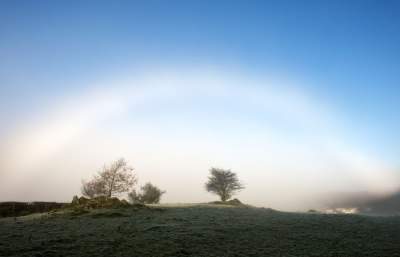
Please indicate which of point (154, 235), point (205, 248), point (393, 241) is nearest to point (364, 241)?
point (393, 241)

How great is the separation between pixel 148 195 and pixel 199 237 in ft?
125

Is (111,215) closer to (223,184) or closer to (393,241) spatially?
(393,241)

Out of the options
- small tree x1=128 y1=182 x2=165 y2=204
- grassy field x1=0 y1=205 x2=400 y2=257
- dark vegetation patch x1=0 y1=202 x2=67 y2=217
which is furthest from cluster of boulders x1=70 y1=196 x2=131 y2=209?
small tree x1=128 y1=182 x2=165 y2=204

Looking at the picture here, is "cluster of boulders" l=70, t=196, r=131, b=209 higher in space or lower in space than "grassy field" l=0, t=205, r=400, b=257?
higher

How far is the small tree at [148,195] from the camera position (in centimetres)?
4941

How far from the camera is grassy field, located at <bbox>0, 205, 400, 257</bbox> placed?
11414 millimetres

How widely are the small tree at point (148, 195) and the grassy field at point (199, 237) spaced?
31.2 meters

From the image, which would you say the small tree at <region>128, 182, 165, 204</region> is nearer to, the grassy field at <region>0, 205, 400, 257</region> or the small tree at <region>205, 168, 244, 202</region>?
the small tree at <region>205, 168, 244, 202</region>

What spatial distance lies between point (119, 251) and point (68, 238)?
3.16m

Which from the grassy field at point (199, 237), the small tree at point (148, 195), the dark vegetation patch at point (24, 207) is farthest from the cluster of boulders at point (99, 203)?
the small tree at point (148, 195)

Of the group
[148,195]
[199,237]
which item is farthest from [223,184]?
[199,237]

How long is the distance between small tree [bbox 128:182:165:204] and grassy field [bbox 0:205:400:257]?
102ft

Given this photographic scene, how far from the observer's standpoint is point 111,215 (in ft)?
63.3

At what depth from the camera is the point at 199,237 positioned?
43.7 ft
